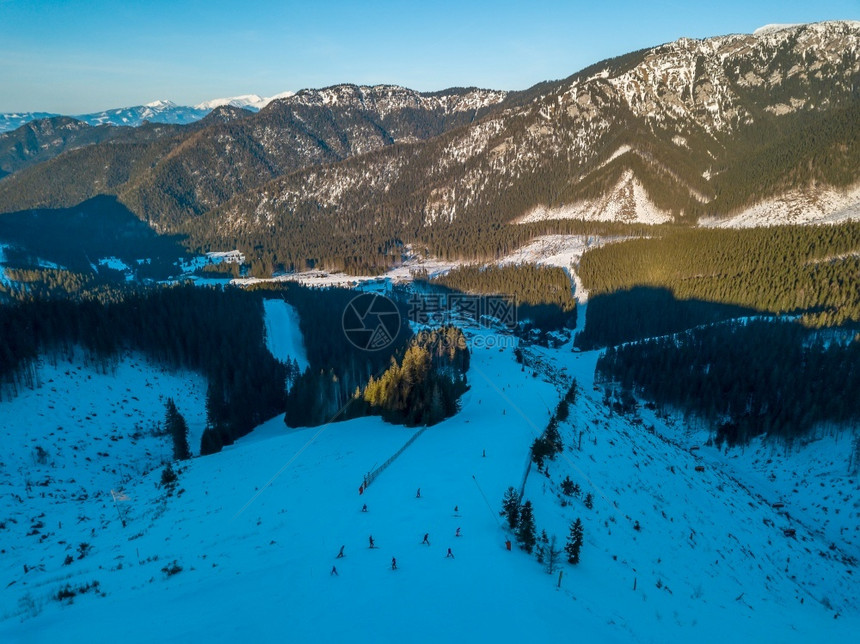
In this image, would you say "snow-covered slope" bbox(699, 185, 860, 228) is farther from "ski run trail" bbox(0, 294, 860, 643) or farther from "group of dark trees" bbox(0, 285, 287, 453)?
"group of dark trees" bbox(0, 285, 287, 453)

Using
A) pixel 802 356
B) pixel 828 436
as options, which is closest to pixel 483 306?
pixel 802 356

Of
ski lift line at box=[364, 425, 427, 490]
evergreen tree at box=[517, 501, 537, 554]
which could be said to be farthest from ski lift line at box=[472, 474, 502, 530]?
ski lift line at box=[364, 425, 427, 490]

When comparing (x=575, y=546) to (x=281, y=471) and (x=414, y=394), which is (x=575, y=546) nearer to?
(x=281, y=471)

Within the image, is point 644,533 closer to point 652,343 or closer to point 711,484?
point 711,484

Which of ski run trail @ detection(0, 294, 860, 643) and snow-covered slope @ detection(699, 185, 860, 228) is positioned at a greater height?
snow-covered slope @ detection(699, 185, 860, 228)

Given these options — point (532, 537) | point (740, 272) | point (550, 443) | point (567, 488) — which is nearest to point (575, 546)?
point (532, 537)

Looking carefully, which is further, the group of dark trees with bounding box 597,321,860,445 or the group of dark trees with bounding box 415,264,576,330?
the group of dark trees with bounding box 415,264,576,330

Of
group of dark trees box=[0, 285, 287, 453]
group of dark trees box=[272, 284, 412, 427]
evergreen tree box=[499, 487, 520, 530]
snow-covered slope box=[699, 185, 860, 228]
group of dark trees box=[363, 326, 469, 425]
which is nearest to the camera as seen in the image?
evergreen tree box=[499, 487, 520, 530]
